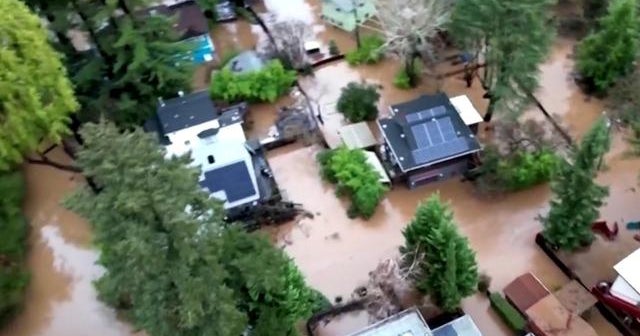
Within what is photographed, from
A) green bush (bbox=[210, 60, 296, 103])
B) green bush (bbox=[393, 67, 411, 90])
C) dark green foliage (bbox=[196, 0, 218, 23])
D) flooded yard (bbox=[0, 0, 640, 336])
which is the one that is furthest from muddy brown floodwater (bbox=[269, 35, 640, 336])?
dark green foliage (bbox=[196, 0, 218, 23])

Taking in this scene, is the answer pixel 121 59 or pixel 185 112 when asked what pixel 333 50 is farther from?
pixel 121 59

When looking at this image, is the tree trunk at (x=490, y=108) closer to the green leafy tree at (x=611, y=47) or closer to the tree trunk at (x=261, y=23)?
the green leafy tree at (x=611, y=47)

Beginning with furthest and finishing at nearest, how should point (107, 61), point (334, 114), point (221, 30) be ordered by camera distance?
point (221, 30) → point (334, 114) → point (107, 61)

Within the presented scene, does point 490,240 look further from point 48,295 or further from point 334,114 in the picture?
point 48,295

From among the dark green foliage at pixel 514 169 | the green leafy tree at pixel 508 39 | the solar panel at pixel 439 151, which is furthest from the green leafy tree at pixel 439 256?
the green leafy tree at pixel 508 39

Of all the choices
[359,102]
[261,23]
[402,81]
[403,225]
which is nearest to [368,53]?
[402,81]

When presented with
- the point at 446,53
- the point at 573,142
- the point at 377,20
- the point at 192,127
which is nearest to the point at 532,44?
the point at 573,142
